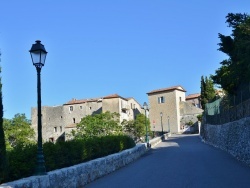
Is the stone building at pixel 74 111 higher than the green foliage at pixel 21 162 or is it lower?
higher

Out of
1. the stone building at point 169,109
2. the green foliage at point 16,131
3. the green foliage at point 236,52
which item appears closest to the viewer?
the green foliage at point 236,52

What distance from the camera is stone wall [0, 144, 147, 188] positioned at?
7668 mm

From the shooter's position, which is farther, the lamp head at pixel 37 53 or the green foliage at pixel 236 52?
the green foliage at pixel 236 52

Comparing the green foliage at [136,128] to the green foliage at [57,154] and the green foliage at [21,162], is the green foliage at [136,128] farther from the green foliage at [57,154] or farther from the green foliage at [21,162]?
the green foliage at [21,162]

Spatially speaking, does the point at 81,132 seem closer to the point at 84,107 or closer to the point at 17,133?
the point at 17,133

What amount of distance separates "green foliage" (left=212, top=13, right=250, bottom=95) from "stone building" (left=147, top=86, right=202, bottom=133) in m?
54.5

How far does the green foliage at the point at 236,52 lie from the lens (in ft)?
49.3

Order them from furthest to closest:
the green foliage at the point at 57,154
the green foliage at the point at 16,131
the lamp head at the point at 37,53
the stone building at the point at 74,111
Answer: the stone building at the point at 74,111, the green foliage at the point at 16,131, the lamp head at the point at 37,53, the green foliage at the point at 57,154

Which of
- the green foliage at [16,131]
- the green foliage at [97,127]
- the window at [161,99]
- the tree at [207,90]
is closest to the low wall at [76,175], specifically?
the green foliage at [97,127]

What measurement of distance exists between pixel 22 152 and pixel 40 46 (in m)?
2.89

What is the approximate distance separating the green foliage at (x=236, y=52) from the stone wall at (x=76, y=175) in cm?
721

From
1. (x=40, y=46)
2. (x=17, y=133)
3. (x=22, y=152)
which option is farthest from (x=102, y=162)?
(x=17, y=133)

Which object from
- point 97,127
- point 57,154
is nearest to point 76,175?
point 57,154

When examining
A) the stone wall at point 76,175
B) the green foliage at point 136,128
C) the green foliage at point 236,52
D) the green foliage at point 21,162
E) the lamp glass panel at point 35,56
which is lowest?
the stone wall at point 76,175
